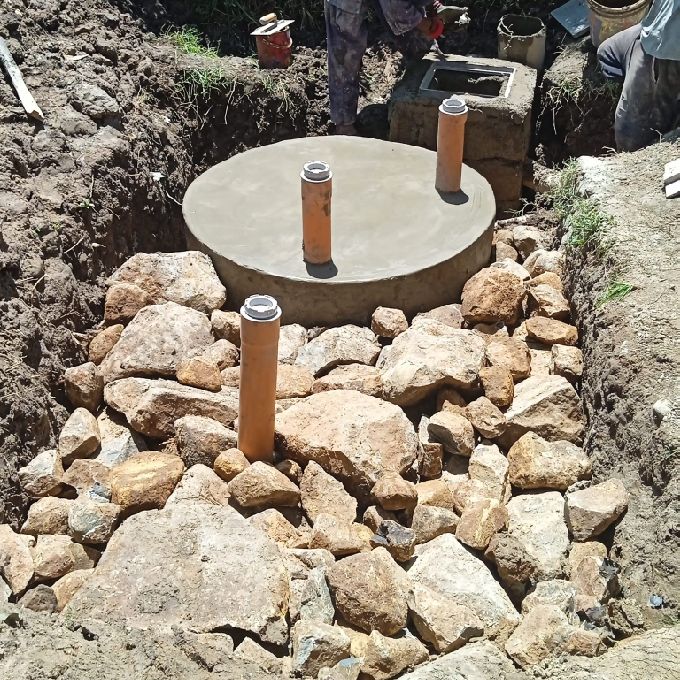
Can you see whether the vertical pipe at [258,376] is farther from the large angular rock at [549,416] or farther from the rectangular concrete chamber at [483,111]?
the rectangular concrete chamber at [483,111]

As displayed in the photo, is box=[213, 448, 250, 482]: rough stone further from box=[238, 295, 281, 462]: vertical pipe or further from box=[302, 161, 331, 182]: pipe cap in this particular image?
box=[302, 161, 331, 182]: pipe cap

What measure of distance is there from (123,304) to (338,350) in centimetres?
114

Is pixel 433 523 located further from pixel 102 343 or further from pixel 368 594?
pixel 102 343

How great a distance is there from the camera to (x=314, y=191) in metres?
4.63

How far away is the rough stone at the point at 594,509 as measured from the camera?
143 inches

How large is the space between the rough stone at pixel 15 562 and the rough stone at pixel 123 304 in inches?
63.4

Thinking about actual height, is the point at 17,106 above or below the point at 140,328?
above

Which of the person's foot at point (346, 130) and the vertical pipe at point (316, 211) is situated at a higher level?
the vertical pipe at point (316, 211)

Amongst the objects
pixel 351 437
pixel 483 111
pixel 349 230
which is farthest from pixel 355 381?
pixel 483 111

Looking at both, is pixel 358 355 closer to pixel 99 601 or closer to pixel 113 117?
pixel 99 601

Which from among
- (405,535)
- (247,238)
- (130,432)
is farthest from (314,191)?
(405,535)

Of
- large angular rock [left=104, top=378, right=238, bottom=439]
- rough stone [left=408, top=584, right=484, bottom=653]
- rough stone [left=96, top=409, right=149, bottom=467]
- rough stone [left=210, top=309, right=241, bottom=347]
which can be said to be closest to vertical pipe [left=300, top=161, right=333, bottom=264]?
rough stone [left=210, top=309, right=241, bottom=347]

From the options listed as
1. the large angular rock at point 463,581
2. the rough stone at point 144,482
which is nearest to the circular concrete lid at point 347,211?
the rough stone at point 144,482

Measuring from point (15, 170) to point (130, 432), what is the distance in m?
1.77
